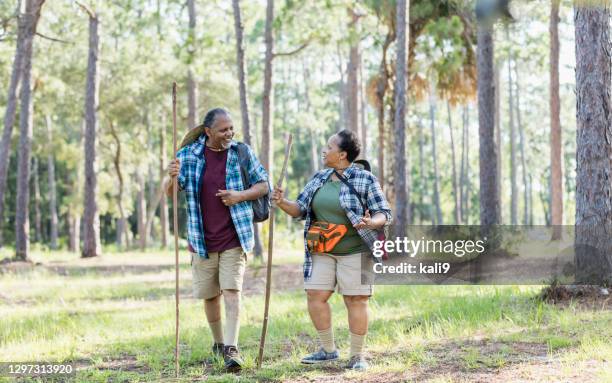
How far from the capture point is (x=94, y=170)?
2219cm

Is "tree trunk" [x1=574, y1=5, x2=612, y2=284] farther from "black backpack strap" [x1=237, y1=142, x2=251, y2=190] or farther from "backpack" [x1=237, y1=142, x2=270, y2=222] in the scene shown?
"black backpack strap" [x1=237, y1=142, x2=251, y2=190]

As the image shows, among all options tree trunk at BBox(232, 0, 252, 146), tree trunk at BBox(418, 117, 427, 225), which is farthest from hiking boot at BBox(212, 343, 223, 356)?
tree trunk at BBox(418, 117, 427, 225)

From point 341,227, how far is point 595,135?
12.9 feet

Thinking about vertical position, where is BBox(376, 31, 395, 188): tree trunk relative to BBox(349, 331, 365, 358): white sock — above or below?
above

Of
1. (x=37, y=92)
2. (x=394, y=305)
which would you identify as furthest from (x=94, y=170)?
(x=394, y=305)

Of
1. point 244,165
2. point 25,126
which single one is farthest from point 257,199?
point 25,126

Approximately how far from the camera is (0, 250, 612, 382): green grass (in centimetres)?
600

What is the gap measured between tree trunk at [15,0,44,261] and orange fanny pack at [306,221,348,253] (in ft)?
41.3

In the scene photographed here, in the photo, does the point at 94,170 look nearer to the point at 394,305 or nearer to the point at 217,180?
the point at 394,305

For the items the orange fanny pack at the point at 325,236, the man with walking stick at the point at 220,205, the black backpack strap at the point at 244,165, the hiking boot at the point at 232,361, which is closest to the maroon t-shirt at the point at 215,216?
the man with walking stick at the point at 220,205

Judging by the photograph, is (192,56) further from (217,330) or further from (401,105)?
(217,330)

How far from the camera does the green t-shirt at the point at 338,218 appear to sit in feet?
19.9

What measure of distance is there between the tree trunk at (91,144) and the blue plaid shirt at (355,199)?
668 inches

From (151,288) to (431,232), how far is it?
5.09 meters
